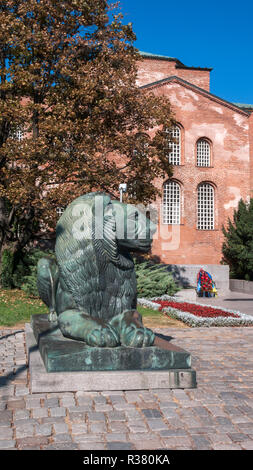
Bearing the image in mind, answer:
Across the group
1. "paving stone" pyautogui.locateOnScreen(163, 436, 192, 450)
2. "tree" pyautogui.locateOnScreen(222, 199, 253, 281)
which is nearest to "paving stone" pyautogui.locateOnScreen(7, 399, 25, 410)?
"paving stone" pyautogui.locateOnScreen(163, 436, 192, 450)

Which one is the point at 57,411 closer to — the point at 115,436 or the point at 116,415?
the point at 116,415

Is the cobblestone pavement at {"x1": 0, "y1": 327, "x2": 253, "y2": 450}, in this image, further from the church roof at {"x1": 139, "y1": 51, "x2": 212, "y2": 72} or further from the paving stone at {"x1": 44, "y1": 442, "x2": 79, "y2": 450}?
the church roof at {"x1": 139, "y1": 51, "x2": 212, "y2": 72}

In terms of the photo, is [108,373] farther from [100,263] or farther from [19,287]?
[19,287]

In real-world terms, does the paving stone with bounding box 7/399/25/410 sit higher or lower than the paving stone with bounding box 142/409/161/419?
lower

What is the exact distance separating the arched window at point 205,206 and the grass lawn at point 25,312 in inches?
651

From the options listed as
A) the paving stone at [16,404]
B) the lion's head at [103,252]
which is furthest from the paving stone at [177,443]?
the lion's head at [103,252]

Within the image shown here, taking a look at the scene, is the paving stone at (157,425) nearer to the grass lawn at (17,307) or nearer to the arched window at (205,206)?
the grass lawn at (17,307)

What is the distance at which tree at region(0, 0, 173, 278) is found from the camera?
1452 centimetres

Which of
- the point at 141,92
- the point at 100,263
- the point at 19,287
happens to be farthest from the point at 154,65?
the point at 100,263

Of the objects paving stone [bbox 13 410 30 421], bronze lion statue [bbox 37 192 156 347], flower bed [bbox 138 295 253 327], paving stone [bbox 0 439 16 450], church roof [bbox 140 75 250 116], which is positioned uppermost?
church roof [bbox 140 75 250 116]

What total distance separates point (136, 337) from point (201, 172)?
2548 centimetres

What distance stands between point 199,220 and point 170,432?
26061 millimetres

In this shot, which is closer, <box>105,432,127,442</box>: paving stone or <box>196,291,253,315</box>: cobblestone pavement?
<box>105,432,127,442</box>: paving stone

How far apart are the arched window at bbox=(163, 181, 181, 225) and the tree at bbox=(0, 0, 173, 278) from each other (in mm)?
10793
